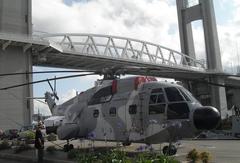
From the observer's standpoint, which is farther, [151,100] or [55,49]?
[55,49]

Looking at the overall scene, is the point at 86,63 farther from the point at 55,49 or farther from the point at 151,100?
the point at 151,100

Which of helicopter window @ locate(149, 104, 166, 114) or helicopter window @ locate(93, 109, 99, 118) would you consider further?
helicopter window @ locate(93, 109, 99, 118)

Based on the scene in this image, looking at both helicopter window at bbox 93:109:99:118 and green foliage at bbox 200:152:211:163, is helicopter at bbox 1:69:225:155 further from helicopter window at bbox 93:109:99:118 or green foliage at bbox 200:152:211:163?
green foliage at bbox 200:152:211:163

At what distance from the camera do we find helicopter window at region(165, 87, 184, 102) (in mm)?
15695

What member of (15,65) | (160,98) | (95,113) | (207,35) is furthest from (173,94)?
(207,35)

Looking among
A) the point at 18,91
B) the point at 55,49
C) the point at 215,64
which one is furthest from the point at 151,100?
the point at 215,64

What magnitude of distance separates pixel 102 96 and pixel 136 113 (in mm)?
2798

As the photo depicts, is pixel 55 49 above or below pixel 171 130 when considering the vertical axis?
above

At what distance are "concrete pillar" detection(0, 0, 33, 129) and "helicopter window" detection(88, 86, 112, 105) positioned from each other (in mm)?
39461

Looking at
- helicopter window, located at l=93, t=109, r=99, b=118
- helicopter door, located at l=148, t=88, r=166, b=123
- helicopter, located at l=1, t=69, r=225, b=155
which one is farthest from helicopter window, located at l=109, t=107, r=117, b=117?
helicopter door, located at l=148, t=88, r=166, b=123

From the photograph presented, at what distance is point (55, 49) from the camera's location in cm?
6341

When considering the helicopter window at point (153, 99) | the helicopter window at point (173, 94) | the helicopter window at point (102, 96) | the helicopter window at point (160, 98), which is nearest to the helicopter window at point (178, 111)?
the helicopter window at point (173, 94)

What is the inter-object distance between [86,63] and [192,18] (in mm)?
46451

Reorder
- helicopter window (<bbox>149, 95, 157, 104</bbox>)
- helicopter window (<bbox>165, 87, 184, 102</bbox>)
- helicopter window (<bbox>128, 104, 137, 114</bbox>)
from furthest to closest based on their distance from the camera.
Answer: helicopter window (<bbox>128, 104, 137, 114</bbox>) → helicopter window (<bbox>149, 95, 157, 104</bbox>) → helicopter window (<bbox>165, 87, 184, 102</bbox>)
